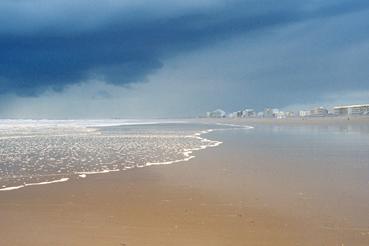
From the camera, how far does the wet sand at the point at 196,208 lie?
6.00m

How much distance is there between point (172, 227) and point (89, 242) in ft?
4.43

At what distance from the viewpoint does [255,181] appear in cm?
1050

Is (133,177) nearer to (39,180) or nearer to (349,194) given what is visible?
(39,180)

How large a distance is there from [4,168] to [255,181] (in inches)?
311

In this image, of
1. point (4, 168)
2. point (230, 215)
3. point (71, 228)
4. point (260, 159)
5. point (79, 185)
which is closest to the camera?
point (71, 228)

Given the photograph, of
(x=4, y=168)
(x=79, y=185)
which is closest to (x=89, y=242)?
(x=79, y=185)

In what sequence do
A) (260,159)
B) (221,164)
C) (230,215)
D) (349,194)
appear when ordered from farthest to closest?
(260,159) < (221,164) < (349,194) < (230,215)

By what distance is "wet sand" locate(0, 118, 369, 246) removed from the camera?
6000 millimetres

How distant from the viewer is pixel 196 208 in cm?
776

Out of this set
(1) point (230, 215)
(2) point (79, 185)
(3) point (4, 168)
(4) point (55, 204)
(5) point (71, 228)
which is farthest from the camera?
(3) point (4, 168)

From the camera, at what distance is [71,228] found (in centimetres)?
643

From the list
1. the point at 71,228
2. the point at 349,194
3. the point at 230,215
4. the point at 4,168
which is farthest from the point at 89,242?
the point at 4,168

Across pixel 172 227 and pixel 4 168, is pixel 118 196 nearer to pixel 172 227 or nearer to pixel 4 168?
pixel 172 227

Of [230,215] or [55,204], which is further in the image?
[55,204]
